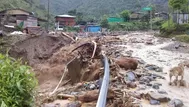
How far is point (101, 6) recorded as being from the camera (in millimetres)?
80938

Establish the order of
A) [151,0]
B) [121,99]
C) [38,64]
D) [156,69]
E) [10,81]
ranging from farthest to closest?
[151,0] < [38,64] < [156,69] < [121,99] < [10,81]

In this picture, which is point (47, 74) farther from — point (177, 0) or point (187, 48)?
point (177, 0)

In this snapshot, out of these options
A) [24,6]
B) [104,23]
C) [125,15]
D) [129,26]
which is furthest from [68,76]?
[125,15]

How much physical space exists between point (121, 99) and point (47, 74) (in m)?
5.56

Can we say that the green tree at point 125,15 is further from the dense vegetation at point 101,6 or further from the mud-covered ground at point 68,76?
the mud-covered ground at point 68,76

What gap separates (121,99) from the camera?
195 inches

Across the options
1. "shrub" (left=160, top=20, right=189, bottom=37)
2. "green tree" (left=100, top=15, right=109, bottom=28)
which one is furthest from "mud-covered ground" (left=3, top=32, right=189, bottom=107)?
"green tree" (left=100, top=15, right=109, bottom=28)

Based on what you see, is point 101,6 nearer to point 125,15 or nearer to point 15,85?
point 125,15

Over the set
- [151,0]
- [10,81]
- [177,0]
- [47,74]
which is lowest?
[47,74]

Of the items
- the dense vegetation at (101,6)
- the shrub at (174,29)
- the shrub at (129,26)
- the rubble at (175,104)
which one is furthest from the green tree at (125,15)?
the rubble at (175,104)

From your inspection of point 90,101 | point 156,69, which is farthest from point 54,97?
point 156,69

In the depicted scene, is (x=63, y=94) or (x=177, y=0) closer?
(x=63, y=94)

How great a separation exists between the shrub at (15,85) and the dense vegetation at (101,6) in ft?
233

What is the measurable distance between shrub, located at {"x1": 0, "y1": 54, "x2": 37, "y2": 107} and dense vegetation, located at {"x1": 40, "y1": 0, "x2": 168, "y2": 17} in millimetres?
71048
